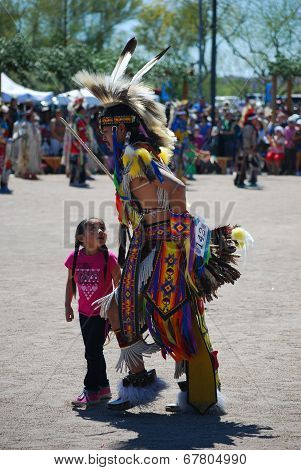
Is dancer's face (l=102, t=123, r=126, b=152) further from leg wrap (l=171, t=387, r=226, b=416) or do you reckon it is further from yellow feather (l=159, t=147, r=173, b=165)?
leg wrap (l=171, t=387, r=226, b=416)

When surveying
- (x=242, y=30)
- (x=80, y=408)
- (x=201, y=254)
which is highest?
(x=242, y=30)

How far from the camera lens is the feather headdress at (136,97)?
5449 millimetres

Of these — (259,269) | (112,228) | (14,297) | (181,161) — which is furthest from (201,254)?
(181,161)

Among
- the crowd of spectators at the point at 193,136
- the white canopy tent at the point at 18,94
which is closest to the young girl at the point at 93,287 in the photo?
the crowd of spectators at the point at 193,136

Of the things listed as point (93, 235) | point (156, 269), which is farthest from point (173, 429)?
point (93, 235)

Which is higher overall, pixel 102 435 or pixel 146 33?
pixel 146 33

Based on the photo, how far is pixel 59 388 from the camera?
5.89m

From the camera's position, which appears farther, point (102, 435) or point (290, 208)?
point (290, 208)

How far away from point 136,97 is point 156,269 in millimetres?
963

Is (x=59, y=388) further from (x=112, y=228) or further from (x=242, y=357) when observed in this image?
(x=112, y=228)

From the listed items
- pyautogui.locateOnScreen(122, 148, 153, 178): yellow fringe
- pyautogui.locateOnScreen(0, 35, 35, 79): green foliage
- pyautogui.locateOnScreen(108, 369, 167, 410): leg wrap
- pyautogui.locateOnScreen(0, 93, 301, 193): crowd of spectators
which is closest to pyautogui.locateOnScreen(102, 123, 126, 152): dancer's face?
pyautogui.locateOnScreen(122, 148, 153, 178): yellow fringe

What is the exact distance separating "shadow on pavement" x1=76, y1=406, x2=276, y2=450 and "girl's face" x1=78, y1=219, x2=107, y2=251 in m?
0.92

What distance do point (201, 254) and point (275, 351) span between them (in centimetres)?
174

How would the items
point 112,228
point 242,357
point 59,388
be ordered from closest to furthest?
point 59,388, point 242,357, point 112,228
